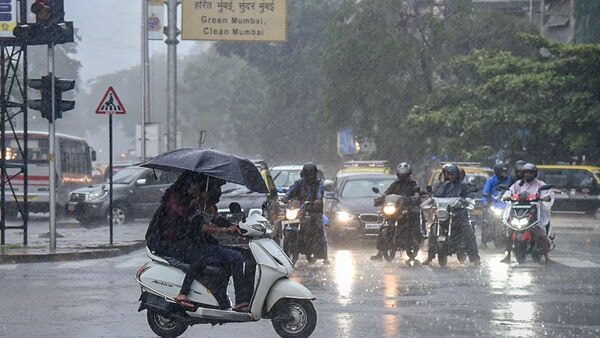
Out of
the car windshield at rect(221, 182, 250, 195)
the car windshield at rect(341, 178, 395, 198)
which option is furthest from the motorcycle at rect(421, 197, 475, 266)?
the car windshield at rect(221, 182, 250, 195)

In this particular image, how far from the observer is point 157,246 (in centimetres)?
988

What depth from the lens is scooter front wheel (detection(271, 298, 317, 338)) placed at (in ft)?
32.3

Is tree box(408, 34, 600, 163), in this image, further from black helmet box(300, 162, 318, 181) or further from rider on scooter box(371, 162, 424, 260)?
black helmet box(300, 162, 318, 181)

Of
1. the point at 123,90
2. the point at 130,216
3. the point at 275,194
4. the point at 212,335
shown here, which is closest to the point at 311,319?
the point at 212,335

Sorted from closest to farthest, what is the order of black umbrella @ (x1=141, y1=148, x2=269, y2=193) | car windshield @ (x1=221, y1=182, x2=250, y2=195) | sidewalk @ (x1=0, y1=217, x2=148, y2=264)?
1. black umbrella @ (x1=141, y1=148, x2=269, y2=193)
2. sidewalk @ (x1=0, y1=217, x2=148, y2=264)
3. car windshield @ (x1=221, y1=182, x2=250, y2=195)

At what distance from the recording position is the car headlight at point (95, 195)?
3195 centimetres

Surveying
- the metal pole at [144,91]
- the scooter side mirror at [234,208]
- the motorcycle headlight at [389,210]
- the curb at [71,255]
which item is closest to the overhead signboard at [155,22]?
the metal pole at [144,91]

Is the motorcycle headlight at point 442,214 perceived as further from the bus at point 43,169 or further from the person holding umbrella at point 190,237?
the bus at point 43,169

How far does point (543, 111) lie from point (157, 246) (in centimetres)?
3150

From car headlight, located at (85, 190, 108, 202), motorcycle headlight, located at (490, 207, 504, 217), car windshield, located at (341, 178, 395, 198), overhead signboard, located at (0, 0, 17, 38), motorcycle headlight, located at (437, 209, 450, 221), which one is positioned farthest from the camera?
car headlight, located at (85, 190, 108, 202)

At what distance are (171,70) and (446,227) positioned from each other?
18.9 m

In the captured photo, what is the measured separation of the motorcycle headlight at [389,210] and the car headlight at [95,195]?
14902 millimetres

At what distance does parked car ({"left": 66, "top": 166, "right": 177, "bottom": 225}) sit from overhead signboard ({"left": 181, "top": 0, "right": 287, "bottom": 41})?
4.08 metres

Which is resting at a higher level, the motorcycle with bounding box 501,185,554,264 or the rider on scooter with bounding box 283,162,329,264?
the rider on scooter with bounding box 283,162,329,264
